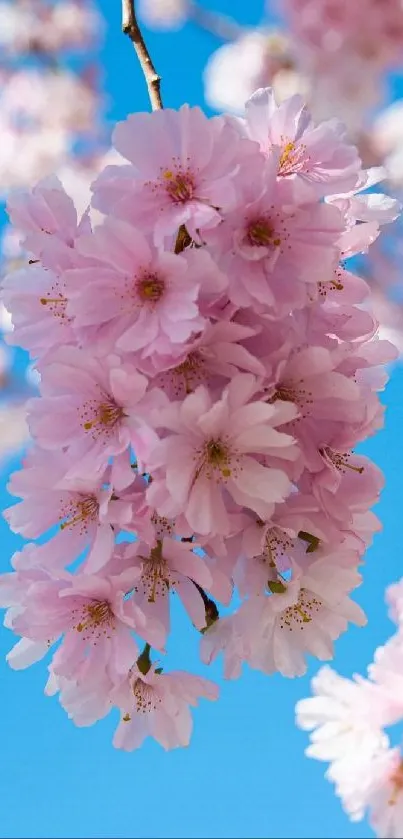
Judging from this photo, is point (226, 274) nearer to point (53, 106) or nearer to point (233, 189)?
point (233, 189)

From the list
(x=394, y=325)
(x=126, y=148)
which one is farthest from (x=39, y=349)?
(x=394, y=325)

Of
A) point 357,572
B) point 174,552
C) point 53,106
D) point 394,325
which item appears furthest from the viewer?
point 53,106

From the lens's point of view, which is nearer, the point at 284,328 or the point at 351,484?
the point at 284,328

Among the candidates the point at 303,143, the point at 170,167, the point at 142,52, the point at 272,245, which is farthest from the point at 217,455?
the point at 142,52

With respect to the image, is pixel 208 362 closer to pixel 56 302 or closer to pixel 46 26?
pixel 56 302

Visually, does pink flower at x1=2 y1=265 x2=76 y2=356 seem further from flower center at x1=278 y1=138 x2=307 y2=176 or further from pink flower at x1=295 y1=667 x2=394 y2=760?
pink flower at x1=295 y1=667 x2=394 y2=760

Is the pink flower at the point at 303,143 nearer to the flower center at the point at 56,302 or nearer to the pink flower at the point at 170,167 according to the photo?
→ the pink flower at the point at 170,167

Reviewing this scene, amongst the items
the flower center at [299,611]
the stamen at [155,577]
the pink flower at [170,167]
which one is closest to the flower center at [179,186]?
the pink flower at [170,167]

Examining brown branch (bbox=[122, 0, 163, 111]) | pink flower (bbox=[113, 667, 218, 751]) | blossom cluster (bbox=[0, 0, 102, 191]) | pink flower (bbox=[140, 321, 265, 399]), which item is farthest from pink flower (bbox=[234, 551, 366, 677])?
blossom cluster (bbox=[0, 0, 102, 191])
